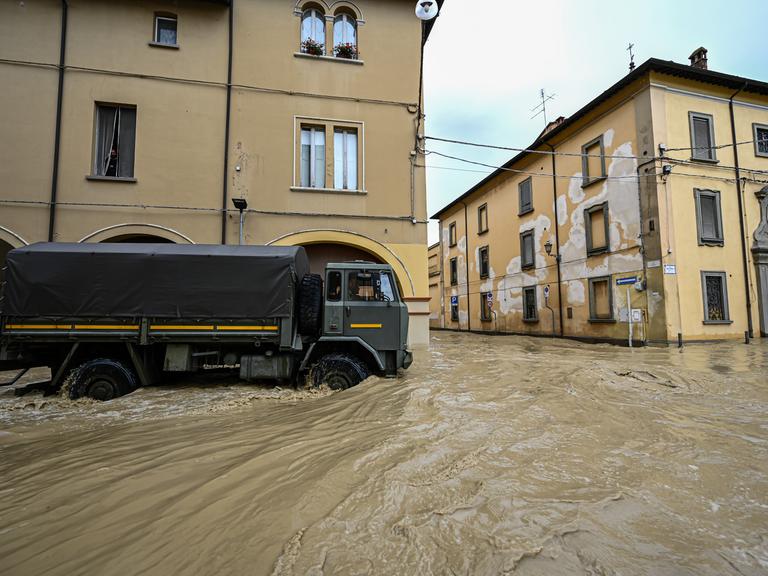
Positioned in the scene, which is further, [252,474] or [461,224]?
[461,224]

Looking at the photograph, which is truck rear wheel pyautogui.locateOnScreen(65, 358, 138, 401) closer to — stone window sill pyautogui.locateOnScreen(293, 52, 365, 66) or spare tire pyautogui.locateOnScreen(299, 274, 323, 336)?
spare tire pyautogui.locateOnScreen(299, 274, 323, 336)

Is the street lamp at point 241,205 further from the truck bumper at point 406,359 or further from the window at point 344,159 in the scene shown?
the truck bumper at point 406,359

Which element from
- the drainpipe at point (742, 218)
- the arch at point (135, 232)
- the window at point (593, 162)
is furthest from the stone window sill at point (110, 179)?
the drainpipe at point (742, 218)

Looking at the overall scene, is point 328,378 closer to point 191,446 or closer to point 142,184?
point 191,446

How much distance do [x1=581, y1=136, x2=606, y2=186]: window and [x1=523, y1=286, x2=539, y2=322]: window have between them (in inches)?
238

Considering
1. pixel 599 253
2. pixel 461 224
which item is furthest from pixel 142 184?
pixel 461 224

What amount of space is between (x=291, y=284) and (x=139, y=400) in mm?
2803

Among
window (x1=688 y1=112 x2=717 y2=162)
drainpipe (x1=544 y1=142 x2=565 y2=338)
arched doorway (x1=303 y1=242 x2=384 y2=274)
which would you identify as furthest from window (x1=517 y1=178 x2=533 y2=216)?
arched doorway (x1=303 y1=242 x2=384 y2=274)

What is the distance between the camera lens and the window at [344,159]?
11.1m

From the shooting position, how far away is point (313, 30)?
11289 millimetres

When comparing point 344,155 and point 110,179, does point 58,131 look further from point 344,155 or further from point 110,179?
point 344,155

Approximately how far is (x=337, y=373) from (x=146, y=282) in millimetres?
3394

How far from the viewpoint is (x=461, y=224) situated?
2727 cm

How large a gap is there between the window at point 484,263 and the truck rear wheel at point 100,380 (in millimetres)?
21018
